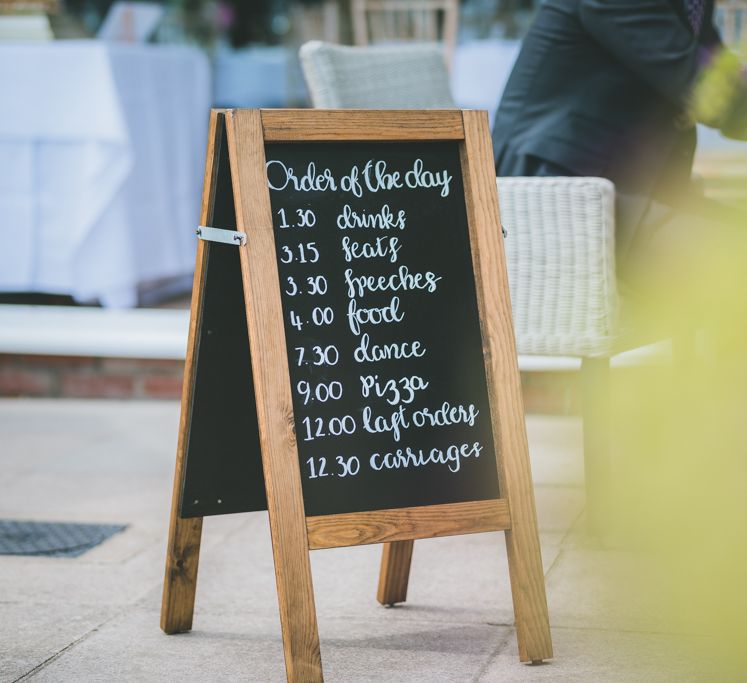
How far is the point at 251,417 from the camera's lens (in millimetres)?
2197

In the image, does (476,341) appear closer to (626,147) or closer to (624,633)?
(624,633)

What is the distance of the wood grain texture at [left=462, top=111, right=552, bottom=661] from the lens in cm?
204

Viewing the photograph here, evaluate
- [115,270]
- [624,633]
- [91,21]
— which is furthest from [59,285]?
[91,21]

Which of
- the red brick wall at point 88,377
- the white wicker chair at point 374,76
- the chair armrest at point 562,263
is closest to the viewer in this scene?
the chair armrest at point 562,263

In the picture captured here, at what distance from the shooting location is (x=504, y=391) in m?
2.08

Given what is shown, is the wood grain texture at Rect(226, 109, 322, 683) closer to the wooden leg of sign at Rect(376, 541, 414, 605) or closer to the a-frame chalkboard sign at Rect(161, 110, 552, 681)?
the a-frame chalkboard sign at Rect(161, 110, 552, 681)

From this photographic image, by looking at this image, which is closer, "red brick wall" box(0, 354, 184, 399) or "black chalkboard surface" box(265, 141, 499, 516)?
"black chalkboard surface" box(265, 141, 499, 516)

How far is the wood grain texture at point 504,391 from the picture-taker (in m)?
2.04

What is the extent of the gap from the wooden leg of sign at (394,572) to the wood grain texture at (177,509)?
39cm

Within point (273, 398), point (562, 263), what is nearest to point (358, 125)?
point (273, 398)

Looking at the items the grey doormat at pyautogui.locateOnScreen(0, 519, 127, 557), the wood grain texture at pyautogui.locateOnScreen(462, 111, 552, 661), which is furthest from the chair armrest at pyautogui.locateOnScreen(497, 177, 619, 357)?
the grey doormat at pyautogui.locateOnScreen(0, 519, 127, 557)

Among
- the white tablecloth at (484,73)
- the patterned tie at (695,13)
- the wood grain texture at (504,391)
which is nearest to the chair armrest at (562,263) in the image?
the patterned tie at (695,13)

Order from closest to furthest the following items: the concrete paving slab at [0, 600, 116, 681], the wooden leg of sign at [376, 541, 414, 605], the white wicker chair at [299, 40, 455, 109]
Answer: the concrete paving slab at [0, 600, 116, 681] < the wooden leg of sign at [376, 541, 414, 605] < the white wicker chair at [299, 40, 455, 109]

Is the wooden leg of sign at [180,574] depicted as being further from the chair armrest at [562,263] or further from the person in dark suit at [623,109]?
the person in dark suit at [623,109]
